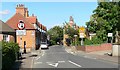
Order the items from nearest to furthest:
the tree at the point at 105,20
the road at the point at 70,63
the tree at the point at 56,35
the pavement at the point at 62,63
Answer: the pavement at the point at 62,63 < the road at the point at 70,63 < the tree at the point at 105,20 < the tree at the point at 56,35

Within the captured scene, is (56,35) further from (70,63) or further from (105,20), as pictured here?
(70,63)

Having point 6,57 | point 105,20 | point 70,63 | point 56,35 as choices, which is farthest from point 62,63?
point 56,35

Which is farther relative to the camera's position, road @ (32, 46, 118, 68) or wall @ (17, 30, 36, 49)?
wall @ (17, 30, 36, 49)

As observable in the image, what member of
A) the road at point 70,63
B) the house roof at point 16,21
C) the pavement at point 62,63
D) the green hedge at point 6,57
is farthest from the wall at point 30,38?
the green hedge at point 6,57

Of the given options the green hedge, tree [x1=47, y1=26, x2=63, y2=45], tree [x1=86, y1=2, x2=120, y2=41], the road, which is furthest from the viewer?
tree [x1=47, y1=26, x2=63, y2=45]

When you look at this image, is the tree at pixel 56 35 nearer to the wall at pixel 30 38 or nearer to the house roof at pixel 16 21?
the house roof at pixel 16 21

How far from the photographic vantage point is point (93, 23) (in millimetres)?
56875

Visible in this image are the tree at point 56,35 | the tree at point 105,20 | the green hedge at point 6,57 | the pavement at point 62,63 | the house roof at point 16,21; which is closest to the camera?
the green hedge at point 6,57

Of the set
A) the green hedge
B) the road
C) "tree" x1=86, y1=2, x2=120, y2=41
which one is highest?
"tree" x1=86, y1=2, x2=120, y2=41

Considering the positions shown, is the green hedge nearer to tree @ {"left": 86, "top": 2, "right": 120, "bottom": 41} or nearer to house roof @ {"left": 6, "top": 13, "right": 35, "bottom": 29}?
tree @ {"left": 86, "top": 2, "right": 120, "bottom": 41}

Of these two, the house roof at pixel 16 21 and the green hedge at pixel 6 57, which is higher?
the house roof at pixel 16 21

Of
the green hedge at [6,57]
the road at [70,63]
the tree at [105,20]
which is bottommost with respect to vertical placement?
the road at [70,63]

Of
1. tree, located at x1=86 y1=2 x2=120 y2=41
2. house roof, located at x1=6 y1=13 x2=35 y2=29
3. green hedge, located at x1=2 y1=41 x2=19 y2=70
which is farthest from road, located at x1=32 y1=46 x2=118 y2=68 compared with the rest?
house roof, located at x1=6 y1=13 x2=35 y2=29

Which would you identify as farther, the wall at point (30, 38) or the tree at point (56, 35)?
the tree at point (56, 35)
